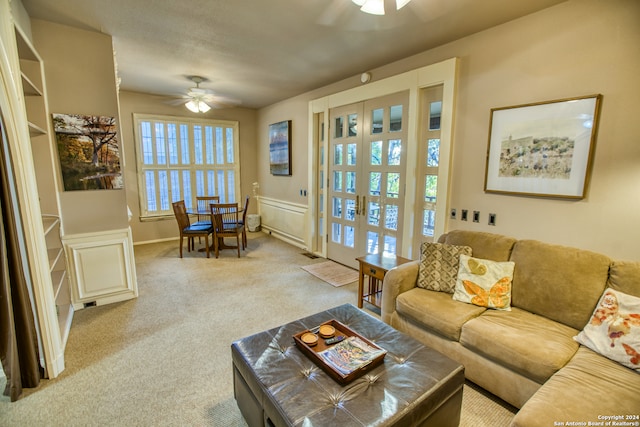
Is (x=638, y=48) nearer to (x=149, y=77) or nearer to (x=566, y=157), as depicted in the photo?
(x=566, y=157)

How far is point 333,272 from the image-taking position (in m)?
4.05

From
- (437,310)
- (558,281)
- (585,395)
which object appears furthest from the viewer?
(437,310)

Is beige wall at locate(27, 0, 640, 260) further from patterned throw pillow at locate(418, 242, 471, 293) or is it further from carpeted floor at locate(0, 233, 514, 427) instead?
carpeted floor at locate(0, 233, 514, 427)

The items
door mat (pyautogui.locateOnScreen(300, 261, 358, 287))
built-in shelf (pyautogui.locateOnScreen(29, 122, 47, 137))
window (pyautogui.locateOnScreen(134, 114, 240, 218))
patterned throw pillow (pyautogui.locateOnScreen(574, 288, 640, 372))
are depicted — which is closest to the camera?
patterned throw pillow (pyautogui.locateOnScreen(574, 288, 640, 372))

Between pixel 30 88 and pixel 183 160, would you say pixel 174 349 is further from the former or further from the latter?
pixel 183 160

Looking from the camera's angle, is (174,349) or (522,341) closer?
(522,341)

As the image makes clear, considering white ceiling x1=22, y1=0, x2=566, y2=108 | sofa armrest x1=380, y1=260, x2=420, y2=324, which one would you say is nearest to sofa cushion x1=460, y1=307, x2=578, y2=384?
sofa armrest x1=380, y1=260, x2=420, y2=324

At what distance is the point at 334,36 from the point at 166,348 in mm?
3170

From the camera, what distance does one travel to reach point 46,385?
194cm

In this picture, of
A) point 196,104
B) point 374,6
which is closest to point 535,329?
point 374,6

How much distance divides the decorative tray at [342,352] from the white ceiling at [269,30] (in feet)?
7.81

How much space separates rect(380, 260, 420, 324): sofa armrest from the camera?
7.89ft

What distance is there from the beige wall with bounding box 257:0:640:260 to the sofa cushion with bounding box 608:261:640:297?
33 centimetres

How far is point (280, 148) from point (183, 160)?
1.97m
